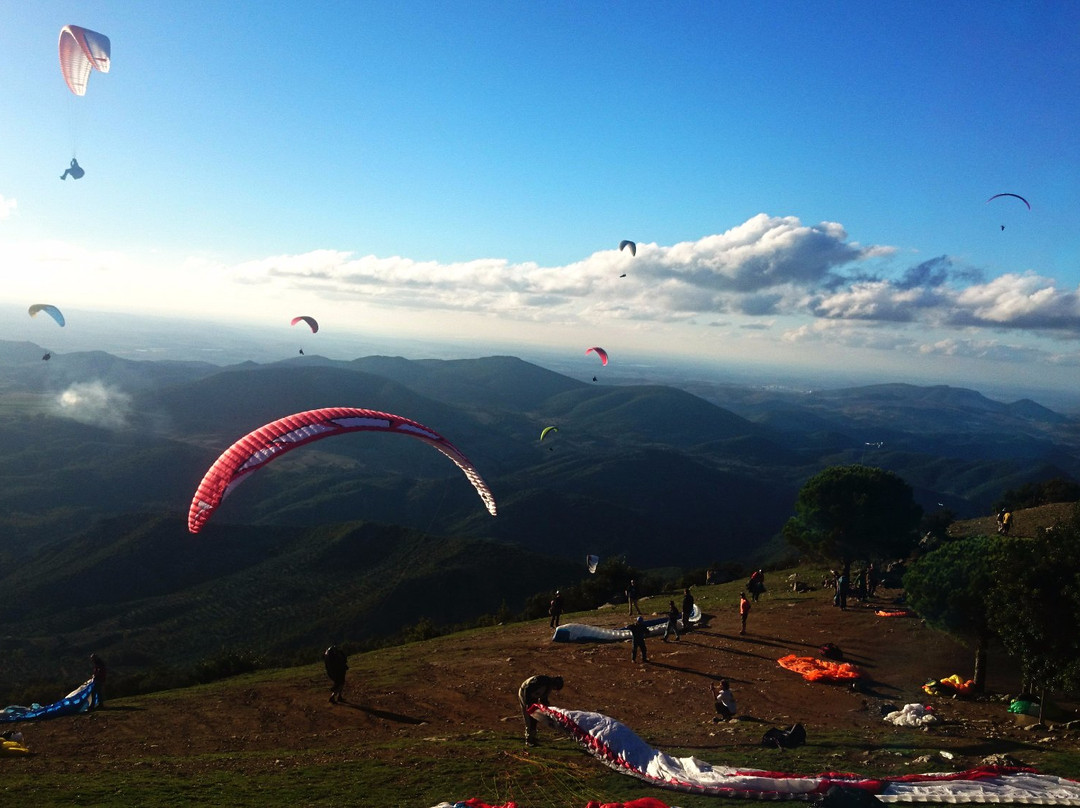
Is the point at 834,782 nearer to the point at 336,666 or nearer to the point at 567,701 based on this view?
the point at 567,701

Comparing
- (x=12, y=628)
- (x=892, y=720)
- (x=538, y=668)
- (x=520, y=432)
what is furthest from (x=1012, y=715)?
(x=520, y=432)

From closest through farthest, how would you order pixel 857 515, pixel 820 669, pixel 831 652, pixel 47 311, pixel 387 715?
pixel 387 715 < pixel 820 669 < pixel 831 652 < pixel 857 515 < pixel 47 311

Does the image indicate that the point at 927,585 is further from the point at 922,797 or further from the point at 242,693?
the point at 242,693

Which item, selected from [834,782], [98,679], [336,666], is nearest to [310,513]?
[98,679]

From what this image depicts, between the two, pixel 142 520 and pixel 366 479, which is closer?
pixel 142 520

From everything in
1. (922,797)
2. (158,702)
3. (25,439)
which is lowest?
(25,439)

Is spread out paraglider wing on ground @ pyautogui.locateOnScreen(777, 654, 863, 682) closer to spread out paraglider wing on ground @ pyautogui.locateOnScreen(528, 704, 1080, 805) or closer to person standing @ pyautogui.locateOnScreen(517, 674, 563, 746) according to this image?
spread out paraglider wing on ground @ pyautogui.locateOnScreen(528, 704, 1080, 805)
